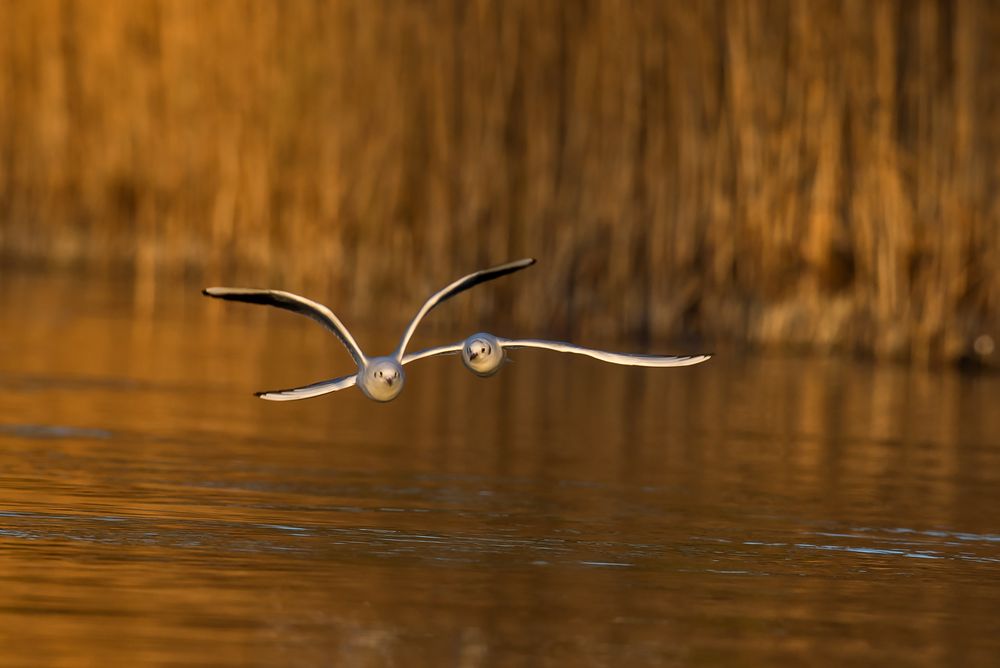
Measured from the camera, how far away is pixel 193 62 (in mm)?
22516

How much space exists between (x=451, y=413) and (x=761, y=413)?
167 cm

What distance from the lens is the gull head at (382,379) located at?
6.88 meters

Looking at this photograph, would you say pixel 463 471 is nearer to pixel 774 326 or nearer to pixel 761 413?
pixel 761 413

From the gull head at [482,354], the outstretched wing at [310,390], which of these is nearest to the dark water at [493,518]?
the outstretched wing at [310,390]

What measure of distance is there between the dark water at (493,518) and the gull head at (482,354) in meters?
0.57

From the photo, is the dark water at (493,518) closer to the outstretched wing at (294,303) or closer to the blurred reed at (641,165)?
the outstretched wing at (294,303)

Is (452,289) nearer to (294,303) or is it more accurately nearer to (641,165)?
(294,303)

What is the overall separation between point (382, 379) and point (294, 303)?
Answer: 422 mm

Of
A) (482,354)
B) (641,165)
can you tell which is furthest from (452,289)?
(641,165)

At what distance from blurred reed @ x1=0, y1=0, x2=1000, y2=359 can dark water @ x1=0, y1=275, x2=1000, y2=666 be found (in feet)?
4.21

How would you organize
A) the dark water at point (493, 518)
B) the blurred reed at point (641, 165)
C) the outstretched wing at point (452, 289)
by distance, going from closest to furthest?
the dark water at point (493, 518)
the outstretched wing at point (452, 289)
the blurred reed at point (641, 165)

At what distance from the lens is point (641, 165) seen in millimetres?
17031

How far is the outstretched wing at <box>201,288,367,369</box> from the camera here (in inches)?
280

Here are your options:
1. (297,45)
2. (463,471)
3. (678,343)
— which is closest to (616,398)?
(678,343)
